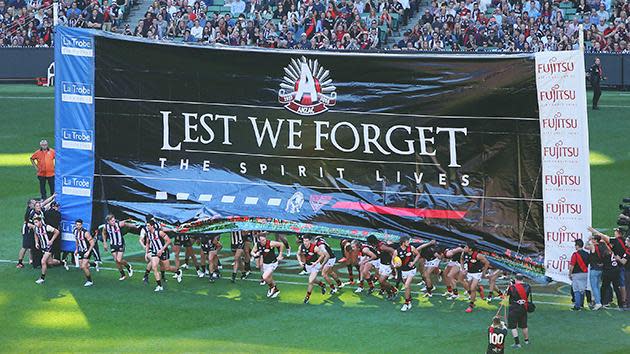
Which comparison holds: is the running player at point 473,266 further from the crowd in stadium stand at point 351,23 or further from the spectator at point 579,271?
the crowd in stadium stand at point 351,23

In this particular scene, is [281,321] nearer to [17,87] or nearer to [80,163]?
[80,163]

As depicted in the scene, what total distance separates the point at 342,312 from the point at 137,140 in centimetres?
648

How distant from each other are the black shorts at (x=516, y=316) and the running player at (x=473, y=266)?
2734 millimetres

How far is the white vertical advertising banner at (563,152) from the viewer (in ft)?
87.2

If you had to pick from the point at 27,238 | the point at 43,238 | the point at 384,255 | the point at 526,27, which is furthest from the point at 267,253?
the point at 526,27

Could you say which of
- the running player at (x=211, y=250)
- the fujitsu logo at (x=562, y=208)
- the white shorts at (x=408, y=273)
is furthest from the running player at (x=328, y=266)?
the fujitsu logo at (x=562, y=208)

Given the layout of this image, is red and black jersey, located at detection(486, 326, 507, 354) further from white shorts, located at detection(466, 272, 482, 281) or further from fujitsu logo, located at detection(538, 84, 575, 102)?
fujitsu logo, located at detection(538, 84, 575, 102)

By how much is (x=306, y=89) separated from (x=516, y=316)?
7283mm

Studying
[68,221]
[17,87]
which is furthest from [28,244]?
[17,87]

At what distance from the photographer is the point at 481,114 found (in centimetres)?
2766

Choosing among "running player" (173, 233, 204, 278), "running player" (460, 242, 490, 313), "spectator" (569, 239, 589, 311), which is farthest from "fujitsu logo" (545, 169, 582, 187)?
"running player" (173, 233, 204, 278)

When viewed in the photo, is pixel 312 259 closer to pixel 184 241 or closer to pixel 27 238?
pixel 184 241

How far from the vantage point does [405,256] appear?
2844cm

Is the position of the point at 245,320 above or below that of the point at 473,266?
below
